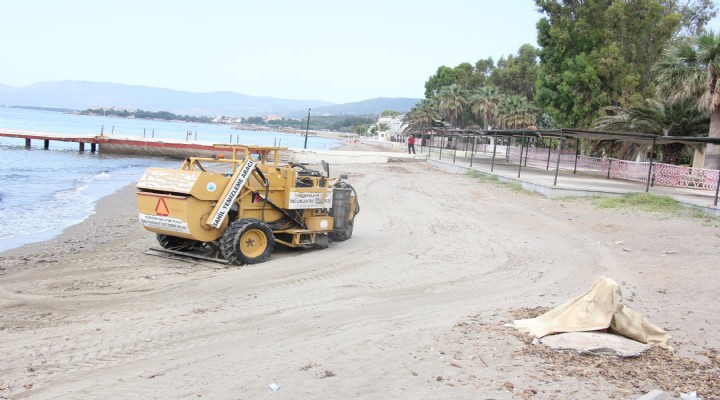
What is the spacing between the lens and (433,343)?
6.14 meters

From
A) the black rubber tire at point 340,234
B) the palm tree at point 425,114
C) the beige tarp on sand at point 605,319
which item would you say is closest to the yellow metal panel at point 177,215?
the black rubber tire at point 340,234

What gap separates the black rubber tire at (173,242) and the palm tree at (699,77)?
22.1m

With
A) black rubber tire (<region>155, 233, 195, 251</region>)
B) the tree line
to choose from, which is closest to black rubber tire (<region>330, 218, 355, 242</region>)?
A: black rubber tire (<region>155, 233, 195, 251</region>)

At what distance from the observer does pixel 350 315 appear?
23.7ft

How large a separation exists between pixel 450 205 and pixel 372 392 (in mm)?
14972

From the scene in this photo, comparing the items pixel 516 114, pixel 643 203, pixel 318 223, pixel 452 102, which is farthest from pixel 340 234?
pixel 452 102

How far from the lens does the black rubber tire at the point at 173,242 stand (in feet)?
35.8

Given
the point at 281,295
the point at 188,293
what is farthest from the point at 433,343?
the point at 188,293

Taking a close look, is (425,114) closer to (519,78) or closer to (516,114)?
(519,78)

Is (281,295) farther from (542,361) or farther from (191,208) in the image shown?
(542,361)

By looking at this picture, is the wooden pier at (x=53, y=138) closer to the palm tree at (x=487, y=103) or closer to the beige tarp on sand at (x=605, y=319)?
the palm tree at (x=487, y=103)

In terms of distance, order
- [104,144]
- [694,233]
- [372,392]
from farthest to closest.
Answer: [104,144]
[694,233]
[372,392]

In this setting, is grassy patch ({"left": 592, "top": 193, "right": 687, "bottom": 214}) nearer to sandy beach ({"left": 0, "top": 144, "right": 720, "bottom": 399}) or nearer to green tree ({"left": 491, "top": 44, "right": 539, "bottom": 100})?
sandy beach ({"left": 0, "top": 144, "right": 720, "bottom": 399})

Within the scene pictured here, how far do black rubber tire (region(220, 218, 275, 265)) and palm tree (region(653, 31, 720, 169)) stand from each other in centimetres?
2133
